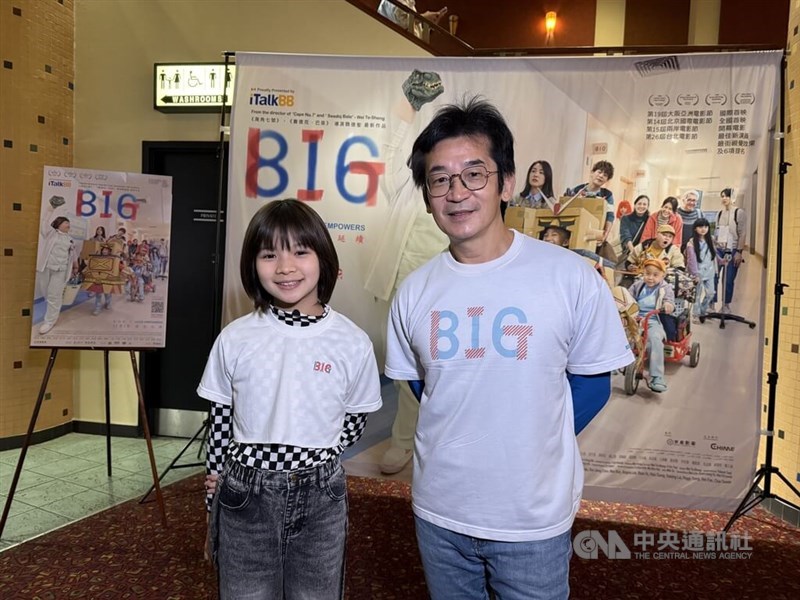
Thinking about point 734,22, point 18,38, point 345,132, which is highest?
point 734,22

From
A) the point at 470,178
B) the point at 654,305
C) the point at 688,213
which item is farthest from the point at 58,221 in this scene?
the point at 688,213

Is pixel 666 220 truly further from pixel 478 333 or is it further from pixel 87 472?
pixel 87 472

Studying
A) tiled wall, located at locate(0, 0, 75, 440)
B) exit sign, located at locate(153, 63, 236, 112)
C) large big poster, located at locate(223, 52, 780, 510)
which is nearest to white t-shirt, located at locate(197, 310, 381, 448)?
large big poster, located at locate(223, 52, 780, 510)

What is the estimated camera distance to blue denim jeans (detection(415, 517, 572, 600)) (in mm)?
1020

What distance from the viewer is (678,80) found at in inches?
99.5

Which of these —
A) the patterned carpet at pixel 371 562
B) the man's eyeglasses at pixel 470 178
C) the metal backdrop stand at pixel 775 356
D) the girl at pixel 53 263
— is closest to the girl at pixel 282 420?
the man's eyeglasses at pixel 470 178

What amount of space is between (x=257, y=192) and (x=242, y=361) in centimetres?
167

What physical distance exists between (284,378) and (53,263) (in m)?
2.10

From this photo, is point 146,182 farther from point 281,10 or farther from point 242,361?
A: point 242,361

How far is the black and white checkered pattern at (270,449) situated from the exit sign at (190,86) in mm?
2708

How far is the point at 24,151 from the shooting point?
3.52 meters

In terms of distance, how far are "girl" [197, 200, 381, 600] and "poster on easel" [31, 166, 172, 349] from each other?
1712 millimetres

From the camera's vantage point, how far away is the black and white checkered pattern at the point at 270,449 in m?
1.24

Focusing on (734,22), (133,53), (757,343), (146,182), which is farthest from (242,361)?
(734,22)
